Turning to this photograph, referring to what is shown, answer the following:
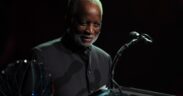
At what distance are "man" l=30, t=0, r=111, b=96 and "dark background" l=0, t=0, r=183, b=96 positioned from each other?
78 cm

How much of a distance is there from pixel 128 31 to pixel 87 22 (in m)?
1.08

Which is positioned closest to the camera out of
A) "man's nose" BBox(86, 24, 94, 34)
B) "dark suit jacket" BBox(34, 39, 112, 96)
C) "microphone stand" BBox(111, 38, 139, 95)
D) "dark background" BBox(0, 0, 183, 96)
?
"microphone stand" BBox(111, 38, 139, 95)

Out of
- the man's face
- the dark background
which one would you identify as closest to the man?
the man's face

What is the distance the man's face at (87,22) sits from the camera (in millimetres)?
1331

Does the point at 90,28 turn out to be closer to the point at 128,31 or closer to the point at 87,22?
the point at 87,22

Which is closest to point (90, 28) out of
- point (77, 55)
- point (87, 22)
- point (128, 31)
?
point (87, 22)

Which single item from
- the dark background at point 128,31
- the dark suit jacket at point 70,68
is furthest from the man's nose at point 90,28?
the dark background at point 128,31

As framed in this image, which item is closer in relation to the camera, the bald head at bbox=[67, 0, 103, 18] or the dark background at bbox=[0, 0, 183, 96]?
the bald head at bbox=[67, 0, 103, 18]

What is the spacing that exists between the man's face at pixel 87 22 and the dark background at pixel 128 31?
977 mm

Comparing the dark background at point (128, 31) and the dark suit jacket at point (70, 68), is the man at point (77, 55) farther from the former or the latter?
the dark background at point (128, 31)

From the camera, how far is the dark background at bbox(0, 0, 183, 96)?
7.38 ft

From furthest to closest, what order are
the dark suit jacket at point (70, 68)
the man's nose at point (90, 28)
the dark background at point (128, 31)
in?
the dark background at point (128, 31) < the dark suit jacket at point (70, 68) < the man's nose at point (90, 28)

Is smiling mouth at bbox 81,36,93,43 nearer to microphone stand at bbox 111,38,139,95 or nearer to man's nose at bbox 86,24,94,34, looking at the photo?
man's nose at bbox 86,24,94,34

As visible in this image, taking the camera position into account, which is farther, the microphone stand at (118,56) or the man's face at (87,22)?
the man's face at (87,22)
